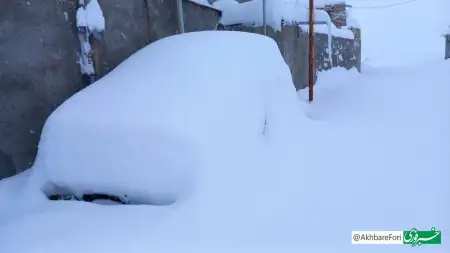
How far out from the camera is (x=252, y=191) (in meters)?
3.33

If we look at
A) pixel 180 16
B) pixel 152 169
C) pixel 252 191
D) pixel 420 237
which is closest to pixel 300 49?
pixel 180 16

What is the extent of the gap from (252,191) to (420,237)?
4.52 feet

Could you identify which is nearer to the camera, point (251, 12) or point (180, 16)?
point (180, 16)

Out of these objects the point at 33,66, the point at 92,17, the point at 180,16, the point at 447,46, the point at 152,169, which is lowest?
the point at 152,169

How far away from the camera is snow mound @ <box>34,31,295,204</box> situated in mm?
2967

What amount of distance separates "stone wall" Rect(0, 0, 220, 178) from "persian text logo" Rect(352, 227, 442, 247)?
362cm

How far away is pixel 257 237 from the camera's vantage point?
9.06 ft

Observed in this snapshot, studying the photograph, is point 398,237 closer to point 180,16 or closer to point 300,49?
point 180,16

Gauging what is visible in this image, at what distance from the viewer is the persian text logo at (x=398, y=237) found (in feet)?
9.14

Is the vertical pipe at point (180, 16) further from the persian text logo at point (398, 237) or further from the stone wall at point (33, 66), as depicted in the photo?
the persian text logo at point (398, 237)

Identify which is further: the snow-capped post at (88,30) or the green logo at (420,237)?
the snow-capped post at (88,30)

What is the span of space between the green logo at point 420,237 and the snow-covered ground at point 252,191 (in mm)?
65

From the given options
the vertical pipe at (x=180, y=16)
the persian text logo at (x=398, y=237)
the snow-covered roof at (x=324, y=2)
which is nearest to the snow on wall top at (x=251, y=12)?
the vertical pipe at (x=180, y=16)

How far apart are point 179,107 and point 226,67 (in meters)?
1.03
